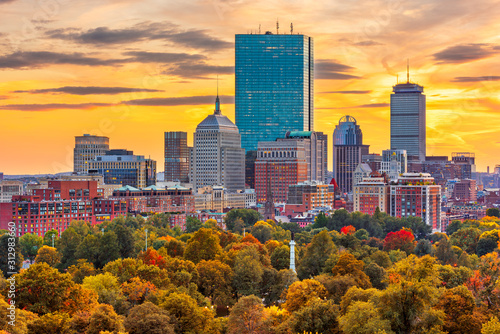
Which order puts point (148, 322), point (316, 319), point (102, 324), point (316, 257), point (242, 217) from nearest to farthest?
1. point (102, 324)
2. point (316, 319)
3. point (148, 322)
4. point (316, 257)
5. point (242, 217)

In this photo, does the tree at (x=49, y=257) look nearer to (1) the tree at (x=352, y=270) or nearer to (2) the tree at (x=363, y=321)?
(1) the tree at (x=352, y=270)

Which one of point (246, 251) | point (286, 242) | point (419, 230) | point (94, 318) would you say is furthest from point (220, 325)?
point (419, 230)

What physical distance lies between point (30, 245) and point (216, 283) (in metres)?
55.5

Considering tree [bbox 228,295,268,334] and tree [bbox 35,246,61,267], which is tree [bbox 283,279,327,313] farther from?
tree [bbox 35,246,61,267]

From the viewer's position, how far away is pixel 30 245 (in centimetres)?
13800

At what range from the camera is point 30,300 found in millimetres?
71688

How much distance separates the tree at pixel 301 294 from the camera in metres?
73.2

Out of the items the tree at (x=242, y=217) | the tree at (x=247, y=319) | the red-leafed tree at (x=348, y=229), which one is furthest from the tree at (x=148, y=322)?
the tree at (x=242, y=217)

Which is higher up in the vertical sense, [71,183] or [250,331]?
[71,183]

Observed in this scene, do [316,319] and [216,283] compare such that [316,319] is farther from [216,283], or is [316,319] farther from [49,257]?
[49,257]

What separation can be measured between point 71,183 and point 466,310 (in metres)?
130

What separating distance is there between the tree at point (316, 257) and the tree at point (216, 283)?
32.7ft

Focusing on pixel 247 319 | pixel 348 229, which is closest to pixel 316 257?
pixel 247 319

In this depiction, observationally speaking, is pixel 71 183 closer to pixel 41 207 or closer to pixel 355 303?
pixel 41 207
